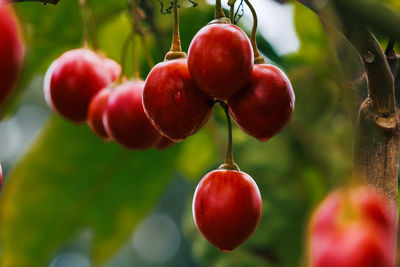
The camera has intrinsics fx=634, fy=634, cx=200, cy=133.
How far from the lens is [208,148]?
1593 mm

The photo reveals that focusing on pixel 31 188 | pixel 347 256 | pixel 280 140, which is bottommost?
pixel 31 188

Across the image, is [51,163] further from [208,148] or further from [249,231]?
[249,231]

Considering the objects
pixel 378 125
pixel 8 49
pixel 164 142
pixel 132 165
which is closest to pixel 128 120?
pixel 164 142

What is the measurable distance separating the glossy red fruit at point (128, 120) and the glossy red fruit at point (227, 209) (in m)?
0.16

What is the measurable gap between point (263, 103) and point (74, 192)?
908mm

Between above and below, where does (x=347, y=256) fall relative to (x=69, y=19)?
above

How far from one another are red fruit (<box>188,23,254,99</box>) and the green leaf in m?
0.84

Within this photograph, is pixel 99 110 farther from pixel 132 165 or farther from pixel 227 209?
pixel 132 165

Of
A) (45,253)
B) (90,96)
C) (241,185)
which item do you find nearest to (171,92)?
(241,185)

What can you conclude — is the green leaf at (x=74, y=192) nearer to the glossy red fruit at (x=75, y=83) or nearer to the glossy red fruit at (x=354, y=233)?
the glossy red fruit at (x=75, y=83)

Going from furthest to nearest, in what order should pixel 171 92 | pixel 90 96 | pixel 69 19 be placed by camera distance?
pixel 69 19, pixel 90 96, pixel 171 92

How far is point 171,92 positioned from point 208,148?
912 millimetres

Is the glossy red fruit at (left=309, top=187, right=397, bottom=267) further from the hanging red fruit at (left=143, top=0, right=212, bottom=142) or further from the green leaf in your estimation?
the green leaf

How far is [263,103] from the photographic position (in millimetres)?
682
